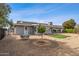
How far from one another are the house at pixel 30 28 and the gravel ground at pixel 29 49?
5.2 inches

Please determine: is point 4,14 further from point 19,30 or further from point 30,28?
point 30,28

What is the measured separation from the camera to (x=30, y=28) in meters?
10.8

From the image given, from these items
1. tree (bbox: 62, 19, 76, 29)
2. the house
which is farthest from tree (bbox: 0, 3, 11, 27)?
tree (bbox: 62, 19, 76, 29)

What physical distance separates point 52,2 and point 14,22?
0.63 meters

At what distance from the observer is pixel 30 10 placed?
10766 millimetres

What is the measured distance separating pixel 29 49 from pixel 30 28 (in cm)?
31

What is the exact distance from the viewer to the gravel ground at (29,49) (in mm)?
10766

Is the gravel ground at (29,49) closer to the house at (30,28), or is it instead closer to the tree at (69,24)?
the house at (30,28)

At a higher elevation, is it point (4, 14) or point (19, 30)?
point (4, 14)

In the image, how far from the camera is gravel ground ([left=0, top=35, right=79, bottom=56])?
35.3 ft

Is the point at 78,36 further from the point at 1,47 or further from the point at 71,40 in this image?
the point at 1,47

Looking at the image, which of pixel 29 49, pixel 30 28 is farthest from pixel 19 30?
pixel 29 49

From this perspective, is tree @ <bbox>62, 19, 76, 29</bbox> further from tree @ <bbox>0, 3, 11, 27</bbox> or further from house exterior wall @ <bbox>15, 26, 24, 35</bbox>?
tree @ <bbox>0, 3, 11, 27</bbox>

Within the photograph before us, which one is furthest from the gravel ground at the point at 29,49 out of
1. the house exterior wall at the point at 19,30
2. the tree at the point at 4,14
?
the tree at the point at 4,14
